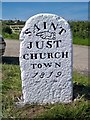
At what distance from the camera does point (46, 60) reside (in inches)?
275

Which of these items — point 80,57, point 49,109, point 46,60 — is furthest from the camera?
point 80,57

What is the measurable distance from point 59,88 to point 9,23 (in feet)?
77.5

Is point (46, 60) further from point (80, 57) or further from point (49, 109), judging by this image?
point (80, 57)

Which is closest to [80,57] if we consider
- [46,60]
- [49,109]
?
[46,60]

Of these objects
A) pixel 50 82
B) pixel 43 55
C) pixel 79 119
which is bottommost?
pixel 79 119

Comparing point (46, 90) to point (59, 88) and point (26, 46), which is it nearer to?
point (59, 88)

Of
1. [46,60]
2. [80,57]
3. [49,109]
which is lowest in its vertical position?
[49,109]

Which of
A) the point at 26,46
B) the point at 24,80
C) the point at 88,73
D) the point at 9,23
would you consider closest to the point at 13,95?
the point at 24,80

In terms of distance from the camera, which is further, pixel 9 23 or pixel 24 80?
pixel 9 23

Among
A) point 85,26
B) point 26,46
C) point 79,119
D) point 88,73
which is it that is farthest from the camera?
point 85,26

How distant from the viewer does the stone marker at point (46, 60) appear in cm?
686

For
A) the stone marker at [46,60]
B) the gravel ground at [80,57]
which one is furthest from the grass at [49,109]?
the gravel ground at [80,57]

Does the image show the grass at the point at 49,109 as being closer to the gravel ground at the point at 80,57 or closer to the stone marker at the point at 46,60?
the stone marker at the point at 46,60

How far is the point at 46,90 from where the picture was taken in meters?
7.03
